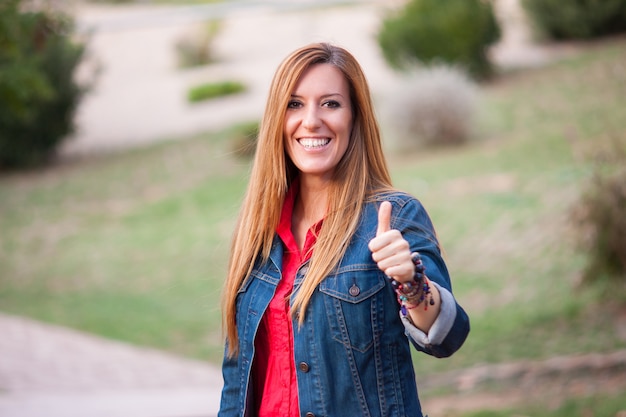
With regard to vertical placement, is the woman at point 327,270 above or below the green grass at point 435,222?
below

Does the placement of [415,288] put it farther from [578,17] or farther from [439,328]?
[578,17]

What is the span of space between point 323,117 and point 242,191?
11.7 metres

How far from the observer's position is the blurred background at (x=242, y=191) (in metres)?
7.15

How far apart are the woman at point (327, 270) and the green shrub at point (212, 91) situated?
808 inches

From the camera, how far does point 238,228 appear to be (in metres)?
2.89

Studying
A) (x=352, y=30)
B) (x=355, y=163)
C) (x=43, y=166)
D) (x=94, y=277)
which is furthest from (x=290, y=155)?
(x=352, y=30)

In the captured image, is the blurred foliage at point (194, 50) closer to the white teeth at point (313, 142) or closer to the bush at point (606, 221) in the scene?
the bush at point (606, 221)

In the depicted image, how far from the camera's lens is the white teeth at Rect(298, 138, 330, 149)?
273 centimetres

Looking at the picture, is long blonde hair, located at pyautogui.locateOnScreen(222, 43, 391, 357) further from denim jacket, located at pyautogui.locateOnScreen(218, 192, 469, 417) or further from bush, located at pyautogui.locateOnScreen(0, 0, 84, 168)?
bush, located at pyautogui.locateOnScreen(0, 0, 84, 168)

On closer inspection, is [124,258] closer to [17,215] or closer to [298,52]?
[17,215]

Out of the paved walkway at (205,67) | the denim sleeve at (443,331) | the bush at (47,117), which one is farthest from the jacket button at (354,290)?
the bush at (47,117)

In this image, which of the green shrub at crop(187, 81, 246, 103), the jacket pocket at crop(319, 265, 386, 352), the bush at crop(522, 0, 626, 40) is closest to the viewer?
the jacket pocket at crop(319, 265, 386, 352)

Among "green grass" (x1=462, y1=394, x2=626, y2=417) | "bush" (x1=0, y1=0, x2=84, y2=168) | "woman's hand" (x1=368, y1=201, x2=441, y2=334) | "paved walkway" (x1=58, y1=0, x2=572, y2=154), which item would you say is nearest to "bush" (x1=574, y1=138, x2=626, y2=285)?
"green grass" (x1=462, y1=394, x2=626, y2=417)

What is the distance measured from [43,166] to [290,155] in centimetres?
1734
